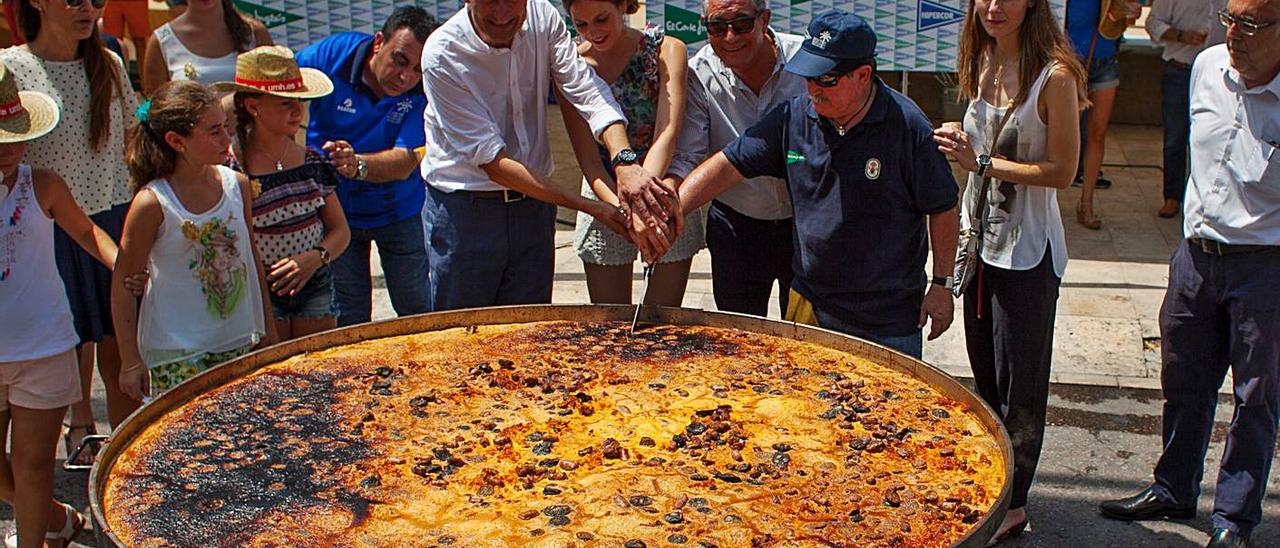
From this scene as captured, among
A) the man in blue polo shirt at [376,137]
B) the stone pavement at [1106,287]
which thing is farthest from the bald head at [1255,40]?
the man in blue polo shirt at [376,137]

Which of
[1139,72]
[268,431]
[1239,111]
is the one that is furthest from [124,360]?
[1139,72]

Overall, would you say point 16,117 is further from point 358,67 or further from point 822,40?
point 822,40

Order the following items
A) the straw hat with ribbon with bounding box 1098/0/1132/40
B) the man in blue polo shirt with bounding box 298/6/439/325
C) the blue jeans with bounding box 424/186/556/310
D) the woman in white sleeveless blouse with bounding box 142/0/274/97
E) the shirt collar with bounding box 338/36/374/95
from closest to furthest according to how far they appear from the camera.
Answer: the blue jeans with bounding box 424/186/556/310 → the man in blue polo shirt with bounding box 298/6/439/325 → the shirt collar with bounding box 338/36/374/95 → the woman in white sleeveless blouse with bounding box 142/0/274/97 → the straw hat with ribbon with bounding box 1098/0/1132/40

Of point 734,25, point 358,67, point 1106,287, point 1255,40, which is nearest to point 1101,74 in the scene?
point 1106,287

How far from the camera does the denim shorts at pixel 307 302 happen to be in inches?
193

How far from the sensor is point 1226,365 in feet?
15.3

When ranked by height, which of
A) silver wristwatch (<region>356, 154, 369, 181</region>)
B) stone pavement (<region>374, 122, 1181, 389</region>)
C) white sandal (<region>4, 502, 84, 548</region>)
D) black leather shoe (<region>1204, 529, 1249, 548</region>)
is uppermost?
silver wristwatch (<region>356, 154, 369, 181</region>)

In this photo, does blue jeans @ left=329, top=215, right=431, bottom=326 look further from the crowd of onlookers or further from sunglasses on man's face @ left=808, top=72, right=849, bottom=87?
sunglasses on man's face @ left=808, top=72, right=849, bottom=87

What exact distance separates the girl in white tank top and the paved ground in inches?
37.8

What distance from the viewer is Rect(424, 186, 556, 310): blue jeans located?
4.86 metres

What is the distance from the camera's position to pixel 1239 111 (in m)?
4.34

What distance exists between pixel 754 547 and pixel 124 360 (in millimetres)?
2464

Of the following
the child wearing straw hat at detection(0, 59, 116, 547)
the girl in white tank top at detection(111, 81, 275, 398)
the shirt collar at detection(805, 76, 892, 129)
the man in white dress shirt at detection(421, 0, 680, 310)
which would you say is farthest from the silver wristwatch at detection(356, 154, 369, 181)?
the shirt collar at detection(805, 76, 892, 129)

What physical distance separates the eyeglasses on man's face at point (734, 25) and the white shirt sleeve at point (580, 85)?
0.44m
